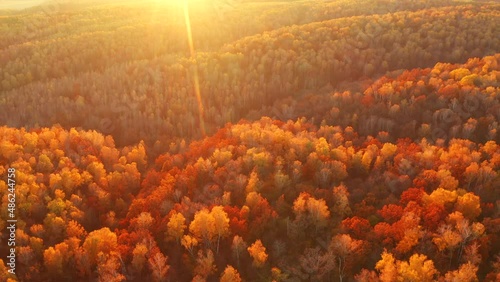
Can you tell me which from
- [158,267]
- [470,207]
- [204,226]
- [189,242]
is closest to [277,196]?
[204,226]

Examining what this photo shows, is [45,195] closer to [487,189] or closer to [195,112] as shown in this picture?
[195,112]

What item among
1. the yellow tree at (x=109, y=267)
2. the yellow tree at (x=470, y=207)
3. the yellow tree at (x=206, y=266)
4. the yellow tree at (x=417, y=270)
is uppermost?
the yellow tree at (x=470, y=207)

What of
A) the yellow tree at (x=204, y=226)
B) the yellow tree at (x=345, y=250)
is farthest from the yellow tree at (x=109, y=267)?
the yellow tree at (x=345, y=250)

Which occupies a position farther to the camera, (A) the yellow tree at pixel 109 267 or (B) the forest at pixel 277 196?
(B) the forest at pixel 277 196

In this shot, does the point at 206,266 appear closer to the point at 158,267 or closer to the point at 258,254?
the point at 158,267

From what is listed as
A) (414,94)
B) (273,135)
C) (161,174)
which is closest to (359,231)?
(273,135)

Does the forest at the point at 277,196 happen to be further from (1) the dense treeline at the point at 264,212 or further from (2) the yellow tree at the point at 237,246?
(2) the yellow tree at the point at 237,246

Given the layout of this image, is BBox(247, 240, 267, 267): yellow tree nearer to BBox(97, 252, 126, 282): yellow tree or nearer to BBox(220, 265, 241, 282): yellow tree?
BBox(220, 265, 241, 282): yellow tree
